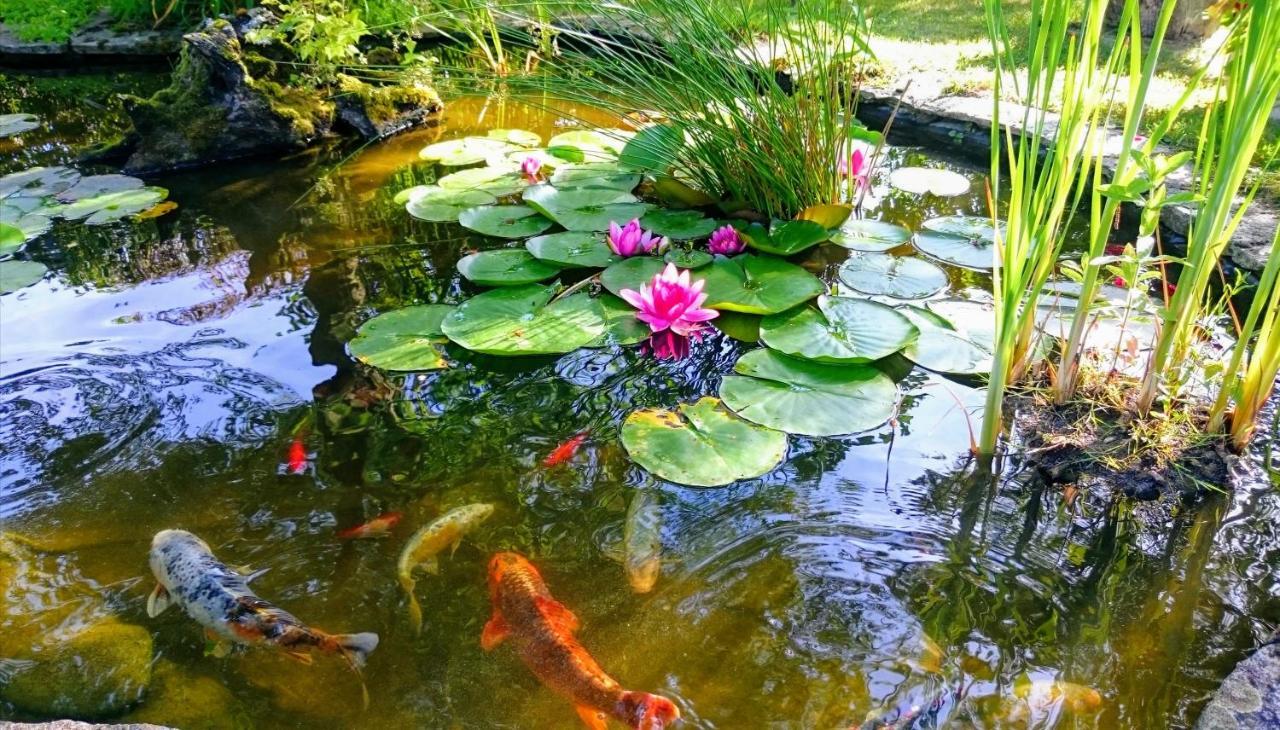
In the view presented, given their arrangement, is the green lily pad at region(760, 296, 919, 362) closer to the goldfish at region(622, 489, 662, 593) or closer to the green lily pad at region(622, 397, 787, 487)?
the green lily pad at region(622, 397, 787, 487)

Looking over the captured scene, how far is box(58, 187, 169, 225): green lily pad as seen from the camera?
343 cm

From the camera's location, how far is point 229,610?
4.97 feet

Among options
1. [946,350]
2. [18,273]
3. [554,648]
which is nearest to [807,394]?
[946,350]

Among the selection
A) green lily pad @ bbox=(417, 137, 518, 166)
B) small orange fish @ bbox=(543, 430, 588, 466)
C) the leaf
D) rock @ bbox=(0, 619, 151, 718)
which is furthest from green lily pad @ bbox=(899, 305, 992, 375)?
green lily pad @ bbox=(417, 137, 518, 166)

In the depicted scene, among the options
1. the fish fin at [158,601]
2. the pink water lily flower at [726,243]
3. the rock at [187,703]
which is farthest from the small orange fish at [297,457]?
the pink water lily flower at [726,243]

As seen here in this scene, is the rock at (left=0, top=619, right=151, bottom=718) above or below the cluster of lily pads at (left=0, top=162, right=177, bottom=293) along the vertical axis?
below

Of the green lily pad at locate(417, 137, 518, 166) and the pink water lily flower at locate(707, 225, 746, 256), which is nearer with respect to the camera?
the pink water lily flower at locate(707, 225, 746, 256)

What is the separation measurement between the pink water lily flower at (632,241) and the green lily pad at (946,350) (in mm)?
885

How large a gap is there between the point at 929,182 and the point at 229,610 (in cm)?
303

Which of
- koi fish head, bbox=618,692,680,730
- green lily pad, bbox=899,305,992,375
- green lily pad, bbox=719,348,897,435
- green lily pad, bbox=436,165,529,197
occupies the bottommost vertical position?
koi fish head, bbox=618,692,680,730

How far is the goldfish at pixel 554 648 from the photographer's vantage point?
1.36 m

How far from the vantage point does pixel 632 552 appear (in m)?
1.71

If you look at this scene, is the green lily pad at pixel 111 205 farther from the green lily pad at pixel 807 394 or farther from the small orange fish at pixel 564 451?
the green lily pad at pixel 807 394

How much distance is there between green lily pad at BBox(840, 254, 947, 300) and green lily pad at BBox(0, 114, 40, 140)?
4646mm
